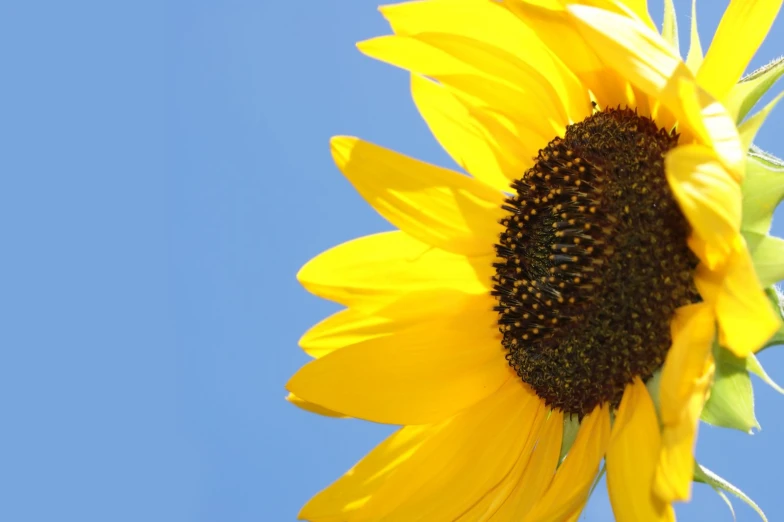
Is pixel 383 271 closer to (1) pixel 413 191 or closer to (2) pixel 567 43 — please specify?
(1) pixel 413 191

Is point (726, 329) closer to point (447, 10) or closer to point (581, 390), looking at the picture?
point (581, 390)

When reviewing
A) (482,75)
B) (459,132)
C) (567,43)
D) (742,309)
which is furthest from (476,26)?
(742,309)

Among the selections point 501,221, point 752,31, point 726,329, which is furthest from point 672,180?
point 501,221

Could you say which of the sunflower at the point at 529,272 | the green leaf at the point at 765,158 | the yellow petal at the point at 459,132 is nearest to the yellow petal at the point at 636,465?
the sunflower at the point at 529,272

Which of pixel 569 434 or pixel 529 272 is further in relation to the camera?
pixel 529 272

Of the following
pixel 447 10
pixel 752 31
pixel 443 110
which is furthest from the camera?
pixel 443 110

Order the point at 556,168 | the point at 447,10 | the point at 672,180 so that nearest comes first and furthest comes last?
the point at 672,180 < the point at 447,10 < the point at 556,168
